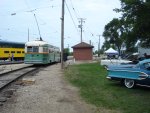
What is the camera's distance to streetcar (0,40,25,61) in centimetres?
5577

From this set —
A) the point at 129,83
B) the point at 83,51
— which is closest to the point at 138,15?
the point at 129,83

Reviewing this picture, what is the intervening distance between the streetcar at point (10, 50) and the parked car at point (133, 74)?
3915 cm

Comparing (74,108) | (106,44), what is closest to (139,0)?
(74,108)

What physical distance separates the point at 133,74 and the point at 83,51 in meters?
49.7

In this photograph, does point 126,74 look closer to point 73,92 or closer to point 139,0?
point 73,92

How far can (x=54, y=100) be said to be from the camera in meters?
13.9

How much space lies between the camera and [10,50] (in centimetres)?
5769

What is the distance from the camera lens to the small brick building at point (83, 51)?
6541 centimetres

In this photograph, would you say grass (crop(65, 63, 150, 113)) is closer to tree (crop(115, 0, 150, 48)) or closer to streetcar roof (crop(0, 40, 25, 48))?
tree (crop(115, 0, 150, 48))

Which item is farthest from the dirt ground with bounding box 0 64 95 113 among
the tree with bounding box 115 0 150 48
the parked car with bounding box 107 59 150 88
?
the tree with bounding box 115 0 150 48

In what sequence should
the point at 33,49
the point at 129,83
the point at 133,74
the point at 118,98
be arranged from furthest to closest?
the point at 33,49 < the point at 129,83 < the point at 133,74 < the point at 118,98

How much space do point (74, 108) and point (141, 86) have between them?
559 cm

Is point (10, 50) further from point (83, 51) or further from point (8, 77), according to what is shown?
point (8, 77)

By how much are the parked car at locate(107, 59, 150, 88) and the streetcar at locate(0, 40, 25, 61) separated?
39.1 meters
